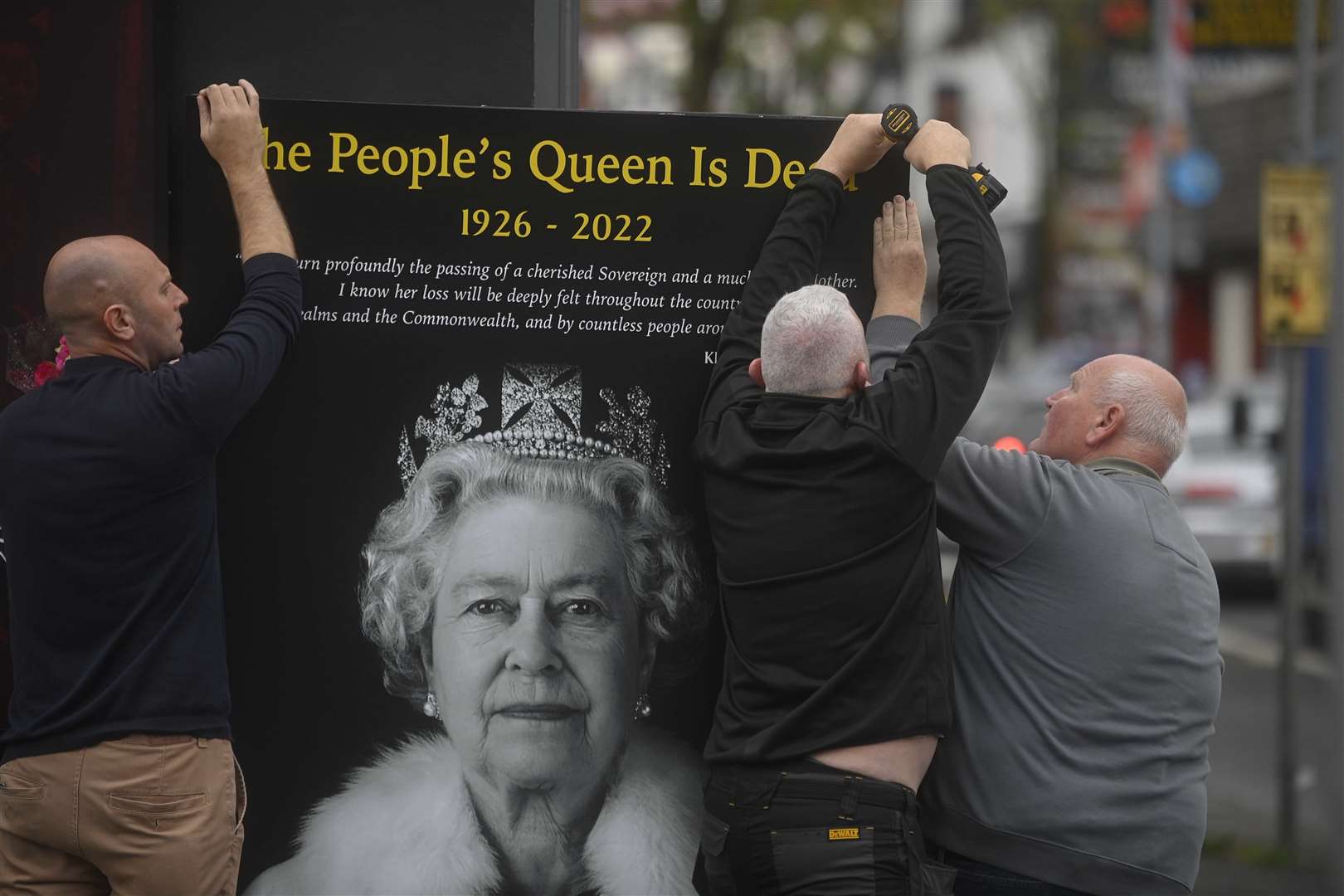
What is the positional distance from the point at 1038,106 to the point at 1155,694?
3685 centimetres

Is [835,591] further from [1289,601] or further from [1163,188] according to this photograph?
[1163,188]

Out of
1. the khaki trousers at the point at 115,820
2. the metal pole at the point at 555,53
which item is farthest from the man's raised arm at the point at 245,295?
the metal pole at the point at 555,53

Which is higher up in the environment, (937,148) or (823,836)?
(937,148)

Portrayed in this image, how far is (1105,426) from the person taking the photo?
3561mm

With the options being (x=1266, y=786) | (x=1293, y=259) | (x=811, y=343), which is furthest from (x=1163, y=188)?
(x=811, y=343)

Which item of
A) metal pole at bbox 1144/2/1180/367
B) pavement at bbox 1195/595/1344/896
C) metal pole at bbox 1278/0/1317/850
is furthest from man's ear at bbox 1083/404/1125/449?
metal pole at bbox 1144/2/1180/367

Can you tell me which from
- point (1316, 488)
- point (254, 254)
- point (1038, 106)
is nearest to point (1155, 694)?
point (254, 254)

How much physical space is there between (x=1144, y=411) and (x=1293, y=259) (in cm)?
476

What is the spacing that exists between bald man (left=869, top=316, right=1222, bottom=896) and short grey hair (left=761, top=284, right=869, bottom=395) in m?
0.33

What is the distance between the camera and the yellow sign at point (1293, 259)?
780cm

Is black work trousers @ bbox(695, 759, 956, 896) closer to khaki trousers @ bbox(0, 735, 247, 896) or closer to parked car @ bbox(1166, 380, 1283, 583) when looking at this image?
khaki trousers @ bbox(0, 735, 247, 896)

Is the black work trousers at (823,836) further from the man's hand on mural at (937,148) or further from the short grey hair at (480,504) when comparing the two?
the man's hand on mural at (937,148)

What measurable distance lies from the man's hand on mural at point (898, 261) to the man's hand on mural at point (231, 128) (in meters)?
1.34

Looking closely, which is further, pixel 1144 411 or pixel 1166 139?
pixel 1166 139
